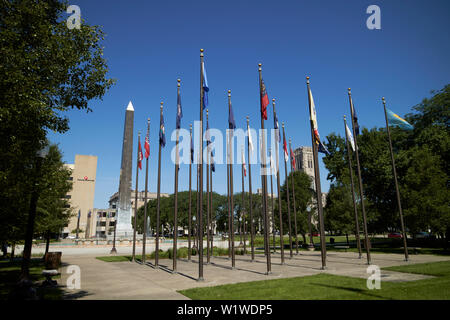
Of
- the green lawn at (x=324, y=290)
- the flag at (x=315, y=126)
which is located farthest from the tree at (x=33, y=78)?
the flag at (x=315, y=126)

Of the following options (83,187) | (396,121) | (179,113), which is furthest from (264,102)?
(83,187)

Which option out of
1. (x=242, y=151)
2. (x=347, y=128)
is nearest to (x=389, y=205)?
(x=347, y=128)

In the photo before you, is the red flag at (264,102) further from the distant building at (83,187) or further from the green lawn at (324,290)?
the distant building at (83,187)

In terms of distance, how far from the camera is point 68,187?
26.3m

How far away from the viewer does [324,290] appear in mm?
11172

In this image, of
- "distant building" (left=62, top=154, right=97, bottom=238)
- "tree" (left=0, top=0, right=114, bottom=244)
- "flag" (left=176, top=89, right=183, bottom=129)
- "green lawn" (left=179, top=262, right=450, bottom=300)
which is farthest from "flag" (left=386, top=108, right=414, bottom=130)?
"distant building" (left=62, top=154, right=97, bottom=238)

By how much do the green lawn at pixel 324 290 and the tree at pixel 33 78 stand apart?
26.9 ft

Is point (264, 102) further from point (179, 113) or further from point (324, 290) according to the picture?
point (324, 290)

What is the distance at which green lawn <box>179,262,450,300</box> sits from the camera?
9969 mm

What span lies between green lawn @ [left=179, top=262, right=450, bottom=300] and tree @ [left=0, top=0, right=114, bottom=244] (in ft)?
26.9

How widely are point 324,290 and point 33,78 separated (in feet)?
41.9

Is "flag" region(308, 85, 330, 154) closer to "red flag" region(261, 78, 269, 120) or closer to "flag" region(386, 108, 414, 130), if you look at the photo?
"red flag" region(261, 78, 269, 120)

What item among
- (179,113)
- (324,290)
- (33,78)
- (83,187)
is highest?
(83,187)
